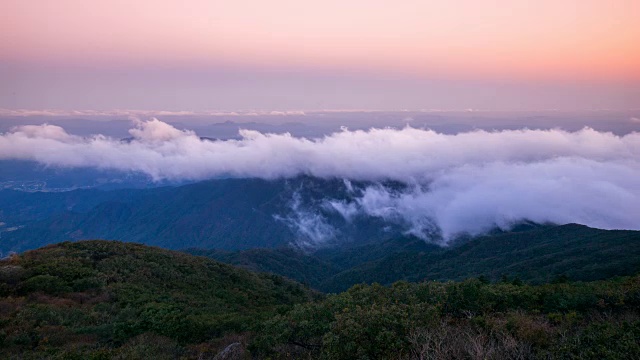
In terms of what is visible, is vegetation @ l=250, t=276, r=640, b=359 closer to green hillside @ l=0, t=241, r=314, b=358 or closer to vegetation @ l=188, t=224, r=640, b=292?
green hillside @ l=0, t=241, r=314, b=358

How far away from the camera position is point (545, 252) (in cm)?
13138

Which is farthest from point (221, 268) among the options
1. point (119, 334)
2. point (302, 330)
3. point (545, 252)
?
point (545, 252)

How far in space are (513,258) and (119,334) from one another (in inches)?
5900

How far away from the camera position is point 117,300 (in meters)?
28.8

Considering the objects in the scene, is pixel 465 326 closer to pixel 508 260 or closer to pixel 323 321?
pixel 323 321

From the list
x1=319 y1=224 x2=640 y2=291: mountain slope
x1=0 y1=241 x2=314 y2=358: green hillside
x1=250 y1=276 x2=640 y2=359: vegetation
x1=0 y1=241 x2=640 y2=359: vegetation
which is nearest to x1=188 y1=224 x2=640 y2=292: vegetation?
x1=319 y1=224 x2=640 y2=291: mountain slope

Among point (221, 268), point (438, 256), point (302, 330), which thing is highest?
point (302, 330)

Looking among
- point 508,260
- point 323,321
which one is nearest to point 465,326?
point 323,321

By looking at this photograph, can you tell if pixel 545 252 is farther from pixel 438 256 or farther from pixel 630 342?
pixel 630 342

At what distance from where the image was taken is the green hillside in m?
18.6

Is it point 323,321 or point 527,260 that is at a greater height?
point 323,321

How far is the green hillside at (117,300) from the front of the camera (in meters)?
18.6

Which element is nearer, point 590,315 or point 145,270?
point 590,315

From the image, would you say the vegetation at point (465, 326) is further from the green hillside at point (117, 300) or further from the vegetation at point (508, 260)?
the vegetation at point (508, 260)
